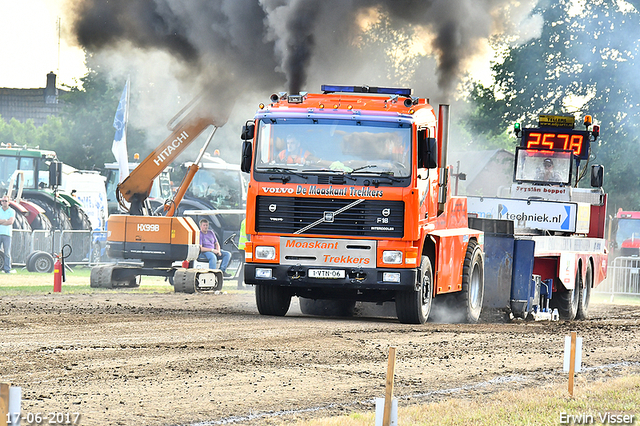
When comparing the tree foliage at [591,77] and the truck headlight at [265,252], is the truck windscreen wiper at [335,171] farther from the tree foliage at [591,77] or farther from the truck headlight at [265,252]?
the tree foliage at [591,77]

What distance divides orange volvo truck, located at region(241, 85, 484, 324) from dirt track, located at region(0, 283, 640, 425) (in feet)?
2.47

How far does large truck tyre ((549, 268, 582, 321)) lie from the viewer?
64.8 feet

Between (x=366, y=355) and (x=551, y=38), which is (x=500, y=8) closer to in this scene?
(x=366, y=355)

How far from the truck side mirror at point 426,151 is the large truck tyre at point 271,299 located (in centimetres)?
301

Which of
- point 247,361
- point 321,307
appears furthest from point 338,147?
point 247,361

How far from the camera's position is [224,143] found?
60.1 metres

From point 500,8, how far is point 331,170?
8.73 metres

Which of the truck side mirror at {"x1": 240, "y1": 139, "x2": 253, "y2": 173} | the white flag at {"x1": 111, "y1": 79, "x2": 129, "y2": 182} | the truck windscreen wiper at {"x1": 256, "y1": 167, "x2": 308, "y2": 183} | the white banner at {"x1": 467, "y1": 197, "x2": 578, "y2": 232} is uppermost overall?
the white flag at {"x1": 111, "y1": 79, "x2": 129, "y2": 182}

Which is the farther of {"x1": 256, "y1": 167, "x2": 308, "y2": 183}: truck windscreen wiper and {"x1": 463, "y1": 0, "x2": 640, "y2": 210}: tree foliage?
{"x1": 463, "y1": 0, "x2": 640, "y2": 210}: tree foliage

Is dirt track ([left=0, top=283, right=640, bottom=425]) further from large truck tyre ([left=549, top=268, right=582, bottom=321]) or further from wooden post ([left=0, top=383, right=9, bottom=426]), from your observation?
large truck tyre ([left=549, top=268, right=582, bottom=321])

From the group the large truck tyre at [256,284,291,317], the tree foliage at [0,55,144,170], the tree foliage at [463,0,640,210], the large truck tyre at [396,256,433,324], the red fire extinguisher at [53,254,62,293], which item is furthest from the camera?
the tree foliage at [0,55,144,170]

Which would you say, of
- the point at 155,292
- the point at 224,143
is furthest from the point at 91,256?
the point at 224,143

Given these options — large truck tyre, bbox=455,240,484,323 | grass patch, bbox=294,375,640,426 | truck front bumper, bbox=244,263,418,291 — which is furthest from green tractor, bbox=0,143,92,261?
grass patch, bbox=294,375,640,426

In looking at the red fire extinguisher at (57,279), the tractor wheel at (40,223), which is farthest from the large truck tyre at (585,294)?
the tractor wheel at (40,223)
